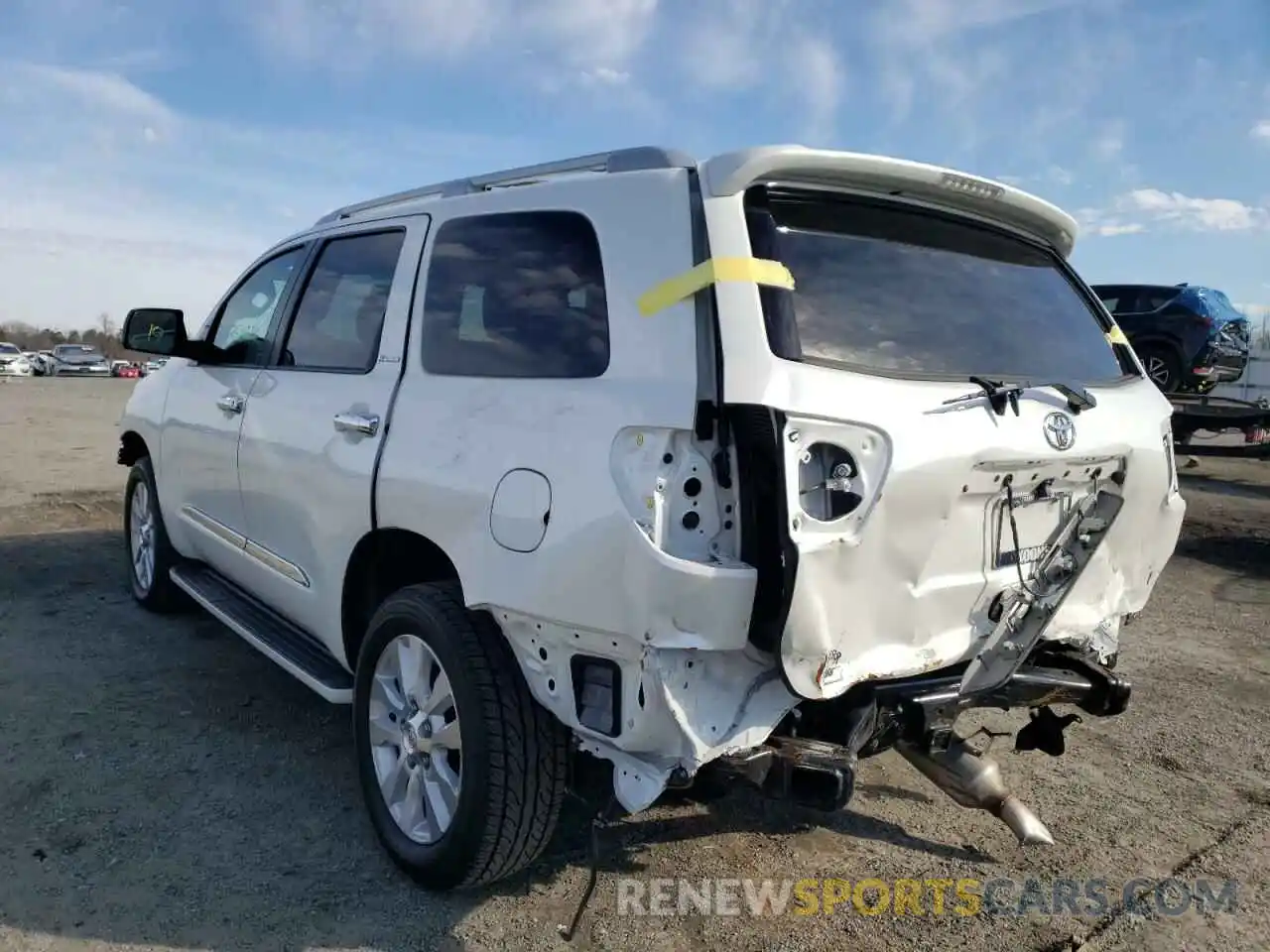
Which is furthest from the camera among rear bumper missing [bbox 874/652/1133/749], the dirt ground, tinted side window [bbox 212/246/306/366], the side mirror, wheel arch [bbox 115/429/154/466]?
wheel arch [bbox 115/429/154/466]

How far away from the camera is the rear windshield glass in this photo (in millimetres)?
2520

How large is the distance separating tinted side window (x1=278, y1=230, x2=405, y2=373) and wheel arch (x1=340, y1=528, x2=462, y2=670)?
2.00 ft

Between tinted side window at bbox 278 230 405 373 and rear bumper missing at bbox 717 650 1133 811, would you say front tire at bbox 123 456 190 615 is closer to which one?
tinted side window at bbox 278 230 405 373

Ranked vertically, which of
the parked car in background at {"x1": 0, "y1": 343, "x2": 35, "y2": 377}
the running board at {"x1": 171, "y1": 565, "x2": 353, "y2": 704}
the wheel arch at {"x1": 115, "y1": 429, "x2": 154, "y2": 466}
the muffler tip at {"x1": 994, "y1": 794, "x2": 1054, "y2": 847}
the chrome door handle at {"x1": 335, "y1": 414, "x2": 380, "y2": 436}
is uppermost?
the chrome door handle at {"x1": 335, "y1": 414, "x2": 380, "y2": 436}

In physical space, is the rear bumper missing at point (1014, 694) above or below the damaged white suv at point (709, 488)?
below

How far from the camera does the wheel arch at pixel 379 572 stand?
3105 mm

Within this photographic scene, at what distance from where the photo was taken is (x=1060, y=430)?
2740mm

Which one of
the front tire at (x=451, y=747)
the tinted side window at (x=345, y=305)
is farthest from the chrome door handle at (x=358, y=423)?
the front tire at (x=451, y=747)

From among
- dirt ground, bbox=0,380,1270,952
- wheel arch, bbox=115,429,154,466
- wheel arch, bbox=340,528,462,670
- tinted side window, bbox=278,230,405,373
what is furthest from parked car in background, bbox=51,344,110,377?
wheel arch, bbox=340,528,462,670

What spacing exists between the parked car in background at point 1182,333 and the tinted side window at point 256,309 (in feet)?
44.2

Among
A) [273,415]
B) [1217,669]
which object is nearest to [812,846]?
[273,415]

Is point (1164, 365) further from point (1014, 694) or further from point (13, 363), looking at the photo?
point (13, 363)

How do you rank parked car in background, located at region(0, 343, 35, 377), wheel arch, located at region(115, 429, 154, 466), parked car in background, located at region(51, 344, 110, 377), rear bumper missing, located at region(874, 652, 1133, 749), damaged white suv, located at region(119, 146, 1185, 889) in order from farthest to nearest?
parked car in background, located at region(51, 344, 110, 377)
parked car in background, located at region(0, 343, 35, 377)
wheel arch, located at region(115, 429, 154, 466)
rear bumper missing, located at region(874, 652, 1133, 749)
damaged white suv, located at region(119, 146, 1185, 889)

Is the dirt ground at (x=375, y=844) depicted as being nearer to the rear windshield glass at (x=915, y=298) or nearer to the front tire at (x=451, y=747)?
the front tire at (x=451, y=747)
